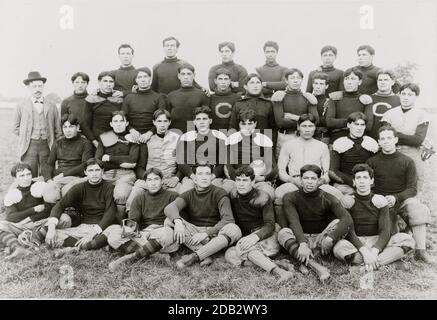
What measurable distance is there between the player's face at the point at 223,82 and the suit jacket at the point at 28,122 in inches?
85.8

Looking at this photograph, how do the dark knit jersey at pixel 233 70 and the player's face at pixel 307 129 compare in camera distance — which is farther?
the dark knit jersey at pixel 233 70

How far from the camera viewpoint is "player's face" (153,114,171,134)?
516 cm

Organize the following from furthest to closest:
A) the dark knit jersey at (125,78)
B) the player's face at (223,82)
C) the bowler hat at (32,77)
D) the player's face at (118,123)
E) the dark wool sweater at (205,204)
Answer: the dark knit jersey at (125,78)
the bowler hat at (32,77)
the player's face at (223,82)
the player's face at (118,123)
the dark wool sweater at (205,204)

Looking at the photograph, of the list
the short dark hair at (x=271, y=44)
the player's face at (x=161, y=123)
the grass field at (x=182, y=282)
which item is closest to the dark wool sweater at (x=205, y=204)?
the grass field at (x=182, y=282)

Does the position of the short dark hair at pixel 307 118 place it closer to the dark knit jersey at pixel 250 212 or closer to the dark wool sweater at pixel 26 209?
the dark knit jersey at pixel 250 212

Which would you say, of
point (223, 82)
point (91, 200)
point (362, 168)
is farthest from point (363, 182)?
point (91, 200)

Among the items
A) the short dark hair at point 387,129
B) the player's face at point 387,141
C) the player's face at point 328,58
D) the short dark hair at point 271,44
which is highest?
the short dark hair at point 271,44

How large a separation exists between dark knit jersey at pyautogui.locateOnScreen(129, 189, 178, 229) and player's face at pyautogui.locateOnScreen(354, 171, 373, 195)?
2005 millimetres

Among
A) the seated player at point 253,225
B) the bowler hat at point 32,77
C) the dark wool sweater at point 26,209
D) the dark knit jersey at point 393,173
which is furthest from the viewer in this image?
the bowler hat at point 32,77

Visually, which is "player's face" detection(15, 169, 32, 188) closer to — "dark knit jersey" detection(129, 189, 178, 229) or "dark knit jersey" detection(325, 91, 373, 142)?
"dark knit jersey" detection(129, 189, 178, 229)

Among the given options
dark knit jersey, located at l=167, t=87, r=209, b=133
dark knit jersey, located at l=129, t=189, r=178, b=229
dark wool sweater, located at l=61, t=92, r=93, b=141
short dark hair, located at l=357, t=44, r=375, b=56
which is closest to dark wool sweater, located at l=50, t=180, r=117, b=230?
dark knit jersey, located at l=129, t=189, r=178, b=229

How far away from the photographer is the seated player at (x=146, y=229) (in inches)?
176

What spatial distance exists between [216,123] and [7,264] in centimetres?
289

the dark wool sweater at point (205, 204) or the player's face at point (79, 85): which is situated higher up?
the player's face at point (79, 85)
